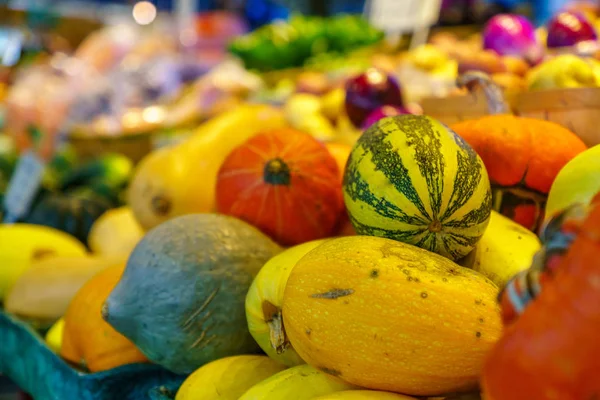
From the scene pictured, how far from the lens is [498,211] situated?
90 centimetres

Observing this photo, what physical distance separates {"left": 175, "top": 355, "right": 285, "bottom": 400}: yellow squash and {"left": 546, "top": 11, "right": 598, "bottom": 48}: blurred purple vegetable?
1244mm

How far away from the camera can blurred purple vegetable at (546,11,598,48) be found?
1559 millimetres

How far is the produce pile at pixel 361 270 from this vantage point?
0.41m

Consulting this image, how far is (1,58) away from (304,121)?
11.4ft

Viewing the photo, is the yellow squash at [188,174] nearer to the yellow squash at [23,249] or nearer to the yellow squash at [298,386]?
the yellow squash at [23,249]

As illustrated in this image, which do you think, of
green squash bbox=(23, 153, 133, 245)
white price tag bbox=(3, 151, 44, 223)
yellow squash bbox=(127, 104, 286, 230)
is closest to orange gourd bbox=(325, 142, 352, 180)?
yellow squash bbox=(127, 104, 286, 230)

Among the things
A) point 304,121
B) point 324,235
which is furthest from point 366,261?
point 304,121

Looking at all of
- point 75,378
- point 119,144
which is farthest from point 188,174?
point 119,144

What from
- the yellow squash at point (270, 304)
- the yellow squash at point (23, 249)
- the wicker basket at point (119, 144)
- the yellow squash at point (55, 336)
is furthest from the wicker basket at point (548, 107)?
the wicker basket at point (119, 144)

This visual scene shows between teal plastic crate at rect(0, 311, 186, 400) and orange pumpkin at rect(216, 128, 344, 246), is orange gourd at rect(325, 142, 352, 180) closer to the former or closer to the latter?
orange pumpkin at rect(216, 128, 344, 246)

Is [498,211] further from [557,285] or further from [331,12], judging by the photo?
[331,12]

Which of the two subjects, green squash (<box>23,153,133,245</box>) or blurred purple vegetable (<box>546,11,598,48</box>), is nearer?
blurred purple vegetable (<box>546,11,598,48</box>)

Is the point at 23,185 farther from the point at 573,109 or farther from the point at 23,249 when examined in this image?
the point at 573,109

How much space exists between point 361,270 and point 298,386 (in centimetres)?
17
